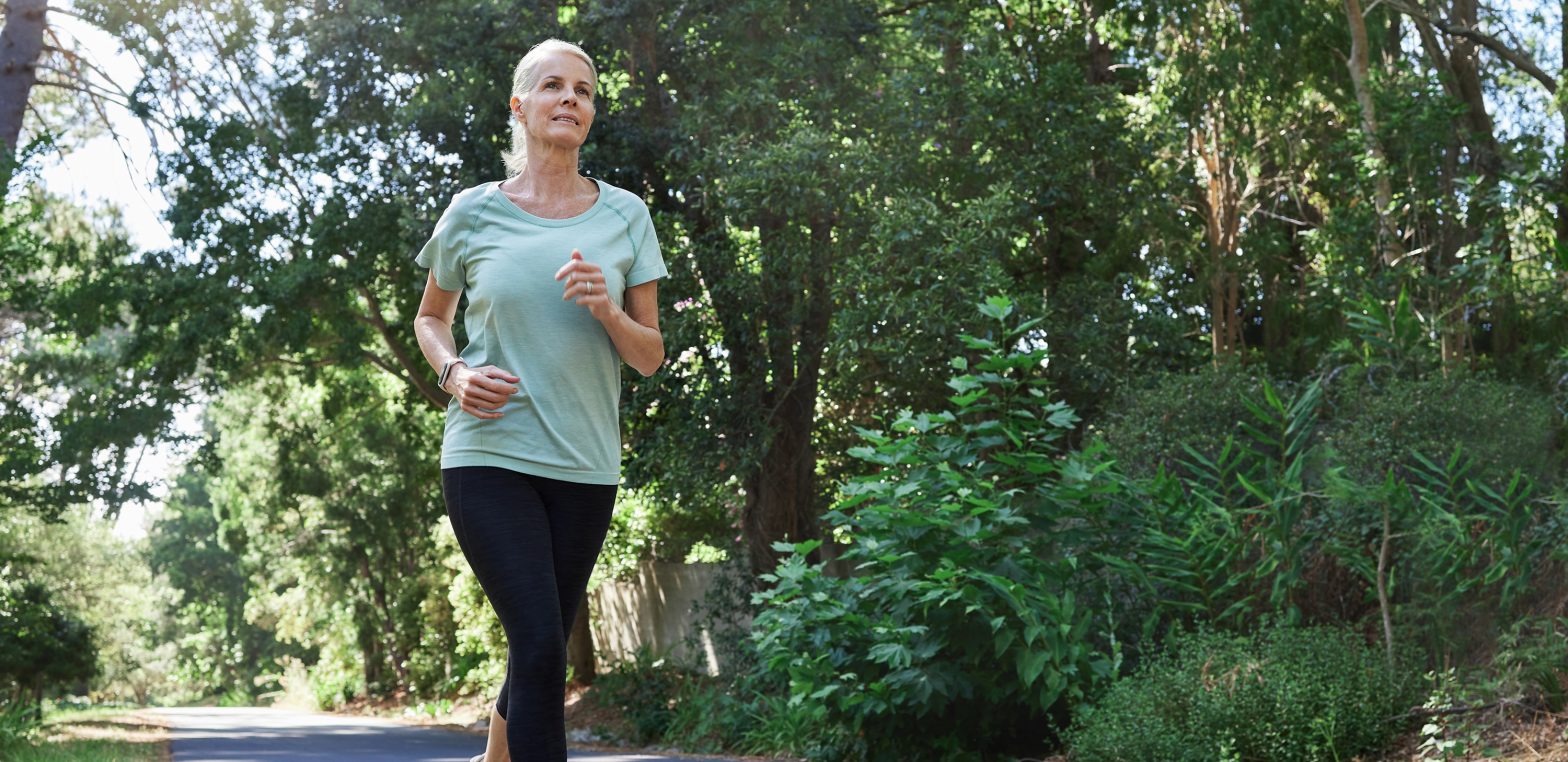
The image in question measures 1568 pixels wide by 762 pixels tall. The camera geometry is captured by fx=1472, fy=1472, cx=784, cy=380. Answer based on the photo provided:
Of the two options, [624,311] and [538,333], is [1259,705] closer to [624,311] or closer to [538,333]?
[624,311]

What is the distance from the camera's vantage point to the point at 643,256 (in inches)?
136

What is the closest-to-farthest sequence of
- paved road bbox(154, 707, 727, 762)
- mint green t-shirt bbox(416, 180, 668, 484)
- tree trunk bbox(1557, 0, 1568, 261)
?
mint green t-shirt bbox(416, 180, 668, 484), paved road bbox(154, 707, 727, 762), tree trunk bbox(1557, 0, 1568, 261)

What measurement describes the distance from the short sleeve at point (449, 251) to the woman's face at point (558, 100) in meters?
0.27

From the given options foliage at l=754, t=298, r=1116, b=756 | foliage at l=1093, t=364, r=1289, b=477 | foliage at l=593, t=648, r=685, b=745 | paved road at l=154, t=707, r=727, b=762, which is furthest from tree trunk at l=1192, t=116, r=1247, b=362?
foliage at l=754, t=298, r=1116, b=756

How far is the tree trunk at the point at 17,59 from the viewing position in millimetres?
16078

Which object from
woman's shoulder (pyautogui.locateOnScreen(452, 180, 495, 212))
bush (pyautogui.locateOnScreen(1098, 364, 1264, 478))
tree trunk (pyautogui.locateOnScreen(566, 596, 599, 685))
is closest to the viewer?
woman's shoulder (pyautogui.locateOnScreen(452, 180, 495, 212))

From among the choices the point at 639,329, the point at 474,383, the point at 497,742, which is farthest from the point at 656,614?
the point at 474,383

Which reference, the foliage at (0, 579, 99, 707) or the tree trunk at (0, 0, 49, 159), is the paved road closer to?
the foliage at (0, 579, 99, 707)

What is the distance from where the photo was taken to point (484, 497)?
3.20 m

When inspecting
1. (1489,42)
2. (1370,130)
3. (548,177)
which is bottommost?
(548,177)

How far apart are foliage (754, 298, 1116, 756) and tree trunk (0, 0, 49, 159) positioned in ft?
41.9

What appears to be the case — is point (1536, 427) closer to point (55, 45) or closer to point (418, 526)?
point (55, 45)

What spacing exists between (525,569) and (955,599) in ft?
12.2

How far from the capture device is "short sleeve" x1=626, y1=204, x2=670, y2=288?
3451mm
